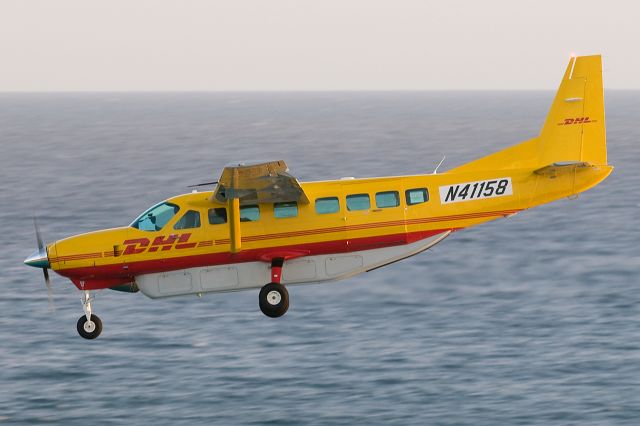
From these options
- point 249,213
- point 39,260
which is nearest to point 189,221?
point 249,213

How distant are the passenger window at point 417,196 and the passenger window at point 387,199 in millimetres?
378

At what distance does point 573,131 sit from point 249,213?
456 inches

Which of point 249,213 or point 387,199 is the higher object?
point 387,199

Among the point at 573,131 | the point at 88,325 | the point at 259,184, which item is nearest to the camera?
the point at 259,184

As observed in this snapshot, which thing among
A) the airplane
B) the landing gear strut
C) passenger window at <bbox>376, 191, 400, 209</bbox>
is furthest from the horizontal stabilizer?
the landing gear strut

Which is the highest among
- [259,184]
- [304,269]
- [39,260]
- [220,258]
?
[259,184]

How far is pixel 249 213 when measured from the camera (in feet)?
115

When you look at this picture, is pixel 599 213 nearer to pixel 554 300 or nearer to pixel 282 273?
pixel 554 300

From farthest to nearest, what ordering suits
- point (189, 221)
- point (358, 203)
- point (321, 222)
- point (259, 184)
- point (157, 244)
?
point (157, 244) < point (189, 221) < point (358, 203) < point (321, 222) < point (259, 184)

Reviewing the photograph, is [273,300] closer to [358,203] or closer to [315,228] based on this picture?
[315,228]

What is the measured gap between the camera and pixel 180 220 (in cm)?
3541

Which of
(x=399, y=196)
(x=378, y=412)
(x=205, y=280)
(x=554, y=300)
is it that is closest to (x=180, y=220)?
(x=205, y=280)

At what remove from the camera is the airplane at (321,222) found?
34938mm

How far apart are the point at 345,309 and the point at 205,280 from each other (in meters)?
47.5
